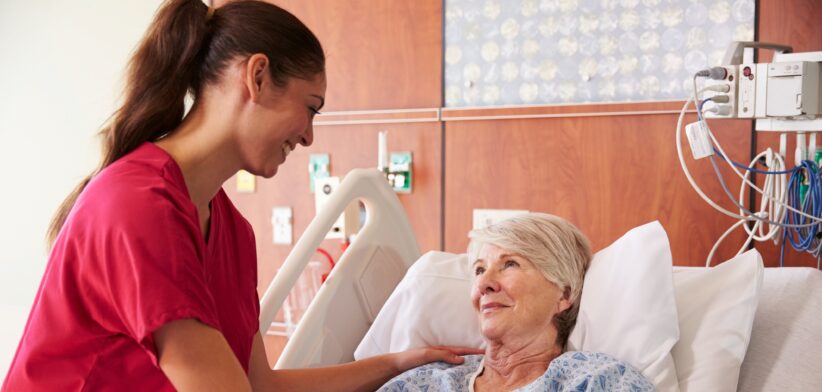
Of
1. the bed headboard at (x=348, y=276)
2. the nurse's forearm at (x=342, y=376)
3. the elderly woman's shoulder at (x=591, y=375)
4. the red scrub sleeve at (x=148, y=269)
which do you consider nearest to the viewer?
the red scrub sleeve at (x=148, y=269)

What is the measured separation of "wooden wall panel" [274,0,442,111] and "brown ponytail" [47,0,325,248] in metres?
1.73

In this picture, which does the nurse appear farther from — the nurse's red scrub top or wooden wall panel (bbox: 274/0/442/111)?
wooden wall panel (bbox: 274/0/442/111)

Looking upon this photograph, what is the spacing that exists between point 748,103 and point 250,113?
4.70 feet

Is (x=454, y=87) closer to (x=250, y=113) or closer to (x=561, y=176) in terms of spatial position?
(x=561, y=176)

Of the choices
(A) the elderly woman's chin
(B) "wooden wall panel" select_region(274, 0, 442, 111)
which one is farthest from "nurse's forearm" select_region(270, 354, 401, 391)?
(B) "wooden wall panel" select_region(274, 0, 442, 111)

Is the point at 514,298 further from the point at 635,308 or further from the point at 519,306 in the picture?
the point at 635,308

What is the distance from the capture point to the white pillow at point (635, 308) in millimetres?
1588

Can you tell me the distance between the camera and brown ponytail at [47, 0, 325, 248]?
124 centimetres

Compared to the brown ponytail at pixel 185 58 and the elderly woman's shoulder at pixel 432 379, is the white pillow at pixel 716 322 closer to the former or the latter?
the elderly woman's shoulder at pixel 432 379

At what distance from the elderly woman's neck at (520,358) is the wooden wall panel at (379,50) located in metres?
1.43

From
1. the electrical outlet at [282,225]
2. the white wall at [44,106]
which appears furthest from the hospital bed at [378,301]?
the white wall at [44,106]

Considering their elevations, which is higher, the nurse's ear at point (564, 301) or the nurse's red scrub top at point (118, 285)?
the nurse's red scrub top at point (118, 285)

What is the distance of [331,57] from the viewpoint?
125 inches

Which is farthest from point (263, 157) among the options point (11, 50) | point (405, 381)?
point (11, 50)
